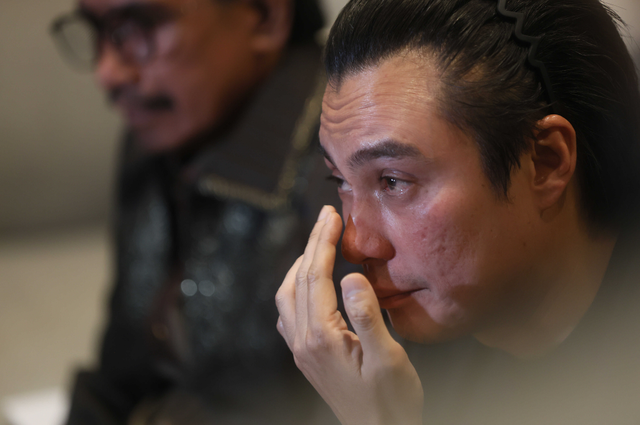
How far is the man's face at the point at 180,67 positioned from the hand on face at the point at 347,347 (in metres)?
0.68

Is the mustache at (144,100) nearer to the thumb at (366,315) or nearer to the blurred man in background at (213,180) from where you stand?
the blurred man in background at (213,180)

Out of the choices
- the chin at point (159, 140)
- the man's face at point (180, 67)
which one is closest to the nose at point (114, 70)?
the man's face at point (180, 67)

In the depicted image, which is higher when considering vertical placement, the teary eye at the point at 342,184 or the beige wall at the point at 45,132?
the beige wall at the point at 45,132

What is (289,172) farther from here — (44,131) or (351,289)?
(44,131)

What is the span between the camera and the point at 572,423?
0.46 m

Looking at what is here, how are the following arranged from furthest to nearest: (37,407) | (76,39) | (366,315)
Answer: (37,407)
(76,39)
(366,315)

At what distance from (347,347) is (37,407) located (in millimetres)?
1343

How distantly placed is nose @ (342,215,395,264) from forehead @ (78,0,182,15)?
2.48 ft

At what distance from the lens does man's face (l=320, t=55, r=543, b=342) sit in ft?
1.41

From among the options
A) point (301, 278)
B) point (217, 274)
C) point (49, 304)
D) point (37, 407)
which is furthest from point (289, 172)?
point (49, 304)

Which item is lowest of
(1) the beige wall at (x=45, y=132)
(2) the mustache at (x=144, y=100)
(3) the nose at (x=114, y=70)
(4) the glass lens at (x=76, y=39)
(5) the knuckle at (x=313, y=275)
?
(5) the knuckle at (x=313, y=275)

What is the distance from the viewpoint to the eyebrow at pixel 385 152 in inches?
16.8

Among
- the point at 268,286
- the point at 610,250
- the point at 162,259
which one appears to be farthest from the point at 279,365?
the point at 610,250

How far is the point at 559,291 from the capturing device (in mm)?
485
